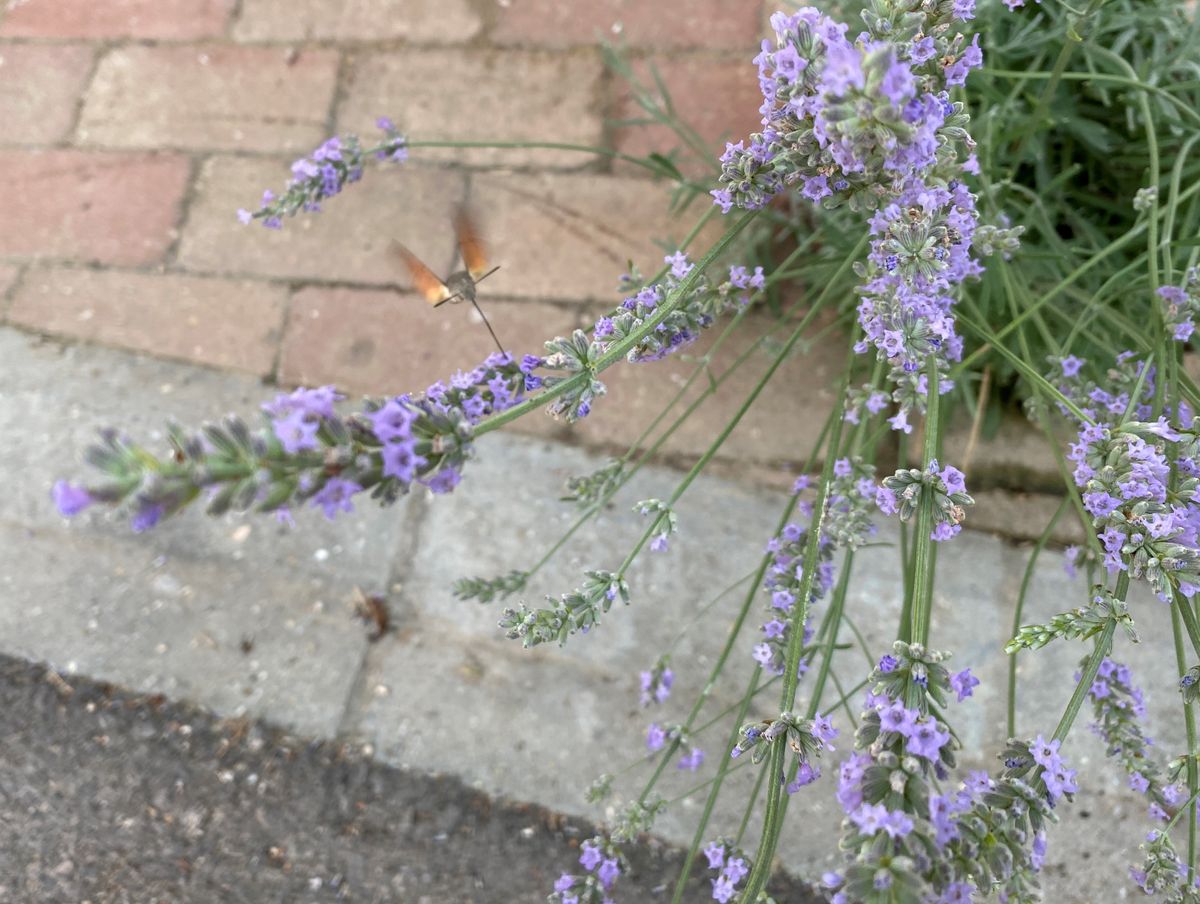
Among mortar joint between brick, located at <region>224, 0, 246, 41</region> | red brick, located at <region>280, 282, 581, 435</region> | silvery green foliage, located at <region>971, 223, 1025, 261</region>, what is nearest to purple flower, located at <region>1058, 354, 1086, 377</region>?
silvery green foliage, located at <region>971, 223, 1025, 261</region>

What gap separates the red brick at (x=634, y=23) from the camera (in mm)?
2236

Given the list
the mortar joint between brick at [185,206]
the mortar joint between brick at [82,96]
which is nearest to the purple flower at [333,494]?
the mortar joint between brick at [185,206]

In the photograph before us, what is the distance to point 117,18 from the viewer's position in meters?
2.50

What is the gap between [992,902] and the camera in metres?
1.58

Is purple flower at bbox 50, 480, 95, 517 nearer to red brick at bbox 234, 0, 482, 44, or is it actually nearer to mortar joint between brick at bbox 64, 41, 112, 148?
red brick at bbox 234, 0, 482, 44

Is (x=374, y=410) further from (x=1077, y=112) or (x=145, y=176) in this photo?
(x=145, y=176)

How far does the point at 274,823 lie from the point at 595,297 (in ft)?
4.04

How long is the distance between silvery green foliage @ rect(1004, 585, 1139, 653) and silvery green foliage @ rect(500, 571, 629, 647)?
15.4 inches

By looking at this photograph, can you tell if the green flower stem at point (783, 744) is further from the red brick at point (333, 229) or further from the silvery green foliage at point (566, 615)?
the red brick at point (333, 229)

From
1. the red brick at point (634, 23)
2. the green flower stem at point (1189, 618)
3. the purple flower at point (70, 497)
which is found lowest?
the purple flower at point (70, 497)

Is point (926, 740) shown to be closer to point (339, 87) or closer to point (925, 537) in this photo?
point (925, 537)

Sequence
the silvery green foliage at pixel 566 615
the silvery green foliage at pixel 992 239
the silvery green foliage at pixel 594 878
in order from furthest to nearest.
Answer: the silvery green foliage at pixel 594 878, the silvery green foliage at pixel 992 239, the silvery green foliage at pixel 566 615

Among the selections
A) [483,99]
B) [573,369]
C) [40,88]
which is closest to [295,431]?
[573,369]

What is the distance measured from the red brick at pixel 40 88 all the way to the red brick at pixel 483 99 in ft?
2.43
